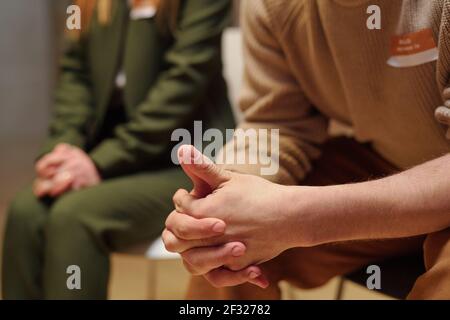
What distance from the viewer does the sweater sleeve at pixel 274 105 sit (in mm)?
814

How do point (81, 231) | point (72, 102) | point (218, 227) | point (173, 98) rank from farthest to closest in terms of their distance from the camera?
point (72, 102), point (173, 98), point (81, 231), point (218, 227)

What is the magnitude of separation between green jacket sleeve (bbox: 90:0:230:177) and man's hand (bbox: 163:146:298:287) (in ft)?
1.49

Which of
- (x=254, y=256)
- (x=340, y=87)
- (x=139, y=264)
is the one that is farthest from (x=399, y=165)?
(x=139, y=264)

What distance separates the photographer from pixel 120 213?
3.22ft

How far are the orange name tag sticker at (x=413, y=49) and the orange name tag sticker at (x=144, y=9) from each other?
54cm

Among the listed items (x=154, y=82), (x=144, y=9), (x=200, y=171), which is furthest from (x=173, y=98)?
(x=200, y=171)

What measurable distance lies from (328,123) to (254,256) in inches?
13.2

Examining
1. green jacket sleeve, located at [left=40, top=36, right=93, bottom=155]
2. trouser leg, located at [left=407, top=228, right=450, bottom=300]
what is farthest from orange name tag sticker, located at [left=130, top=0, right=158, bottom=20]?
trouser leg, located at [left=407, top=228, right=450, bottom=300]

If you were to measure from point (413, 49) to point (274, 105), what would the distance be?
0.23m

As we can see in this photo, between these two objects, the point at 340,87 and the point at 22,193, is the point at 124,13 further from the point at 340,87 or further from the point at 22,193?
the point at 340,87

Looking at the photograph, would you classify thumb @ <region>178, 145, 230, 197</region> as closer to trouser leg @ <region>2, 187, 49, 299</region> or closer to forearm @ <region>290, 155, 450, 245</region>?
forearm @ <region>290, 155, 450, 245</region>

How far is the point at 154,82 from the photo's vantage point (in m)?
1.14

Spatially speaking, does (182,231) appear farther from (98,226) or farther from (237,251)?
Result: (98,226)

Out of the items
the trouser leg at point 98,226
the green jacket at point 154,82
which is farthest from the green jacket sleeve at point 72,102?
the trouser leg at point 98,226
